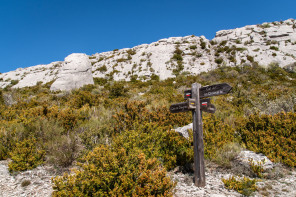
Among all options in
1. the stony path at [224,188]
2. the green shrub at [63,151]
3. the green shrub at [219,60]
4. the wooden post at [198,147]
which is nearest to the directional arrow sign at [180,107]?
the wooden post at [198,147]

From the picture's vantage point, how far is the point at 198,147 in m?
3.78

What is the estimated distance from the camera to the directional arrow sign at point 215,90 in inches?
145

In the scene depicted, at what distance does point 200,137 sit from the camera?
3.82 metres

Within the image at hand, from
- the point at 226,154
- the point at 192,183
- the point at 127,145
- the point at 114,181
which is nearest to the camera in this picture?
the point at 114,181

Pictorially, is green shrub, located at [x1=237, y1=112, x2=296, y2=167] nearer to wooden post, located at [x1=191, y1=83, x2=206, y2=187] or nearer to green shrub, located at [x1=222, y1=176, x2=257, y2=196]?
green shrub, located at [x1=222, y1=176, x2=257, y2=196]

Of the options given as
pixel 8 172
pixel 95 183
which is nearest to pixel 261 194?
pixel 95 183

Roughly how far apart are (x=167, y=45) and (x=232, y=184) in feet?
96.7

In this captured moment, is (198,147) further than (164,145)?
No

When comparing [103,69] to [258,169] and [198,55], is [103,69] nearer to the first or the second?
[198,55]

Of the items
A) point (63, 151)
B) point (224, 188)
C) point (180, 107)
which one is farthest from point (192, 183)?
point (63, 151)

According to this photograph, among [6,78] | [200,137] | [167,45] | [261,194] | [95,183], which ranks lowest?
[261,194]

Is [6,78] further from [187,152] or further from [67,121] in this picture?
[187,152]

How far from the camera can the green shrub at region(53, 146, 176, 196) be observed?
268 centimetres

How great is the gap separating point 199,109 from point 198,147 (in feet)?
2.79
